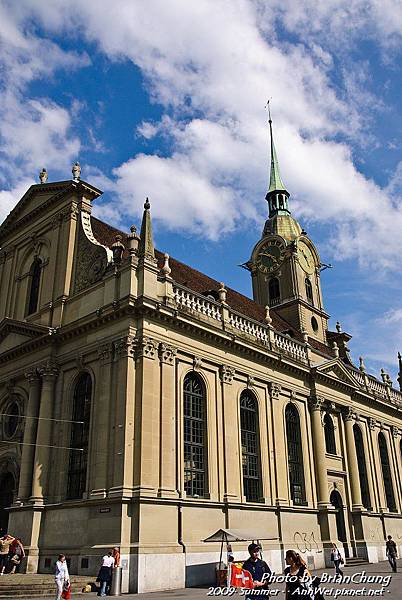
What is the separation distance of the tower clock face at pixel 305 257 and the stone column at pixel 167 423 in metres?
24.0

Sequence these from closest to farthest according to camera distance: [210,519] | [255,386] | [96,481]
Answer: [96,481], [210,519], [255,386]

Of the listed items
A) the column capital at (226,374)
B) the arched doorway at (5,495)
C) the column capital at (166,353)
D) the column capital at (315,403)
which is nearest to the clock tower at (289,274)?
the column capital at (315,403)

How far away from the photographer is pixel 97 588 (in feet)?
60.1

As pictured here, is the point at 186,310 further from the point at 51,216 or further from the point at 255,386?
the point at 51,216

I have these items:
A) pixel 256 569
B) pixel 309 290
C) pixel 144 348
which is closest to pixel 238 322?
pixel 144 348

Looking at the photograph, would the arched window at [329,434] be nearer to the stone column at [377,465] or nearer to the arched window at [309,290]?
the stone column at [377,465]

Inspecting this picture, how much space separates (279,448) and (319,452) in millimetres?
3778

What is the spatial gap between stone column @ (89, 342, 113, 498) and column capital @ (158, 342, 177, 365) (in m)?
2.03

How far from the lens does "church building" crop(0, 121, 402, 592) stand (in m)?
21.4

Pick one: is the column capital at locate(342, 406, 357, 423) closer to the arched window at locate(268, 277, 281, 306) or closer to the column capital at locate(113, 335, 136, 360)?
the arched window at locate(268, 277, 281, 306)

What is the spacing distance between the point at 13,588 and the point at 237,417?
39.9ft

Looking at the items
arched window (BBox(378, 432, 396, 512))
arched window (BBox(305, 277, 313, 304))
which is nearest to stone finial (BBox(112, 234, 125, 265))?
arched window (BBox(305, 277, 313, 304))

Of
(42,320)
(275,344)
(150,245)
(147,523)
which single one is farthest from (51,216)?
(147,523)

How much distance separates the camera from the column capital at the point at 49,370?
84.4ft
